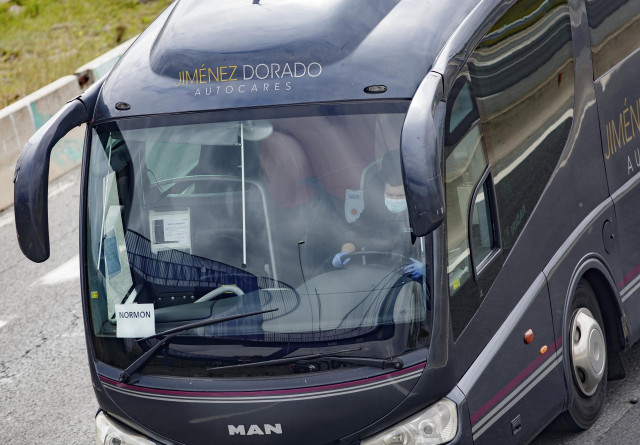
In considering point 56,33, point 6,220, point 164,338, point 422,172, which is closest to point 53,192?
point 6,220

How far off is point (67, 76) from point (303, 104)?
30.7 ft

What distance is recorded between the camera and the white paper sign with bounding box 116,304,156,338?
5.33 metres

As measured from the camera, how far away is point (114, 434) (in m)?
5.56

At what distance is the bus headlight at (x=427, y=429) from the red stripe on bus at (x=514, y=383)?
16cm

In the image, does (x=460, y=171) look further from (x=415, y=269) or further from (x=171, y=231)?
(x=171, y=231)

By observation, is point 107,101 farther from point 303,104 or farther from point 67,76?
point 67,76

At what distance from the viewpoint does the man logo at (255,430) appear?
16.8 feet

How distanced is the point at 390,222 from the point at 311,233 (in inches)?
15.7

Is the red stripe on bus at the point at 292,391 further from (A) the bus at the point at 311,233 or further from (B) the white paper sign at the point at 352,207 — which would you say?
(B) the white paper sign at the point at 352,207

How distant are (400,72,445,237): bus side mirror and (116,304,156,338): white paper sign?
157cm

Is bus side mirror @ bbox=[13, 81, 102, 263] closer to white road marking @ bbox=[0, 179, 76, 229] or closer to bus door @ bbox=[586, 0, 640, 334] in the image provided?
bus door @ bbox=[586, 0, 640, 334]

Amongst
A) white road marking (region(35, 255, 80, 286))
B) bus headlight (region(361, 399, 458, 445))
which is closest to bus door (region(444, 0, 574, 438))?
bus headlight (region(361, 399, 458, 445))

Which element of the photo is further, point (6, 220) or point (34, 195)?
point (6, 220)

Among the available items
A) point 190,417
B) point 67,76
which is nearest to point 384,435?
point 190,417
